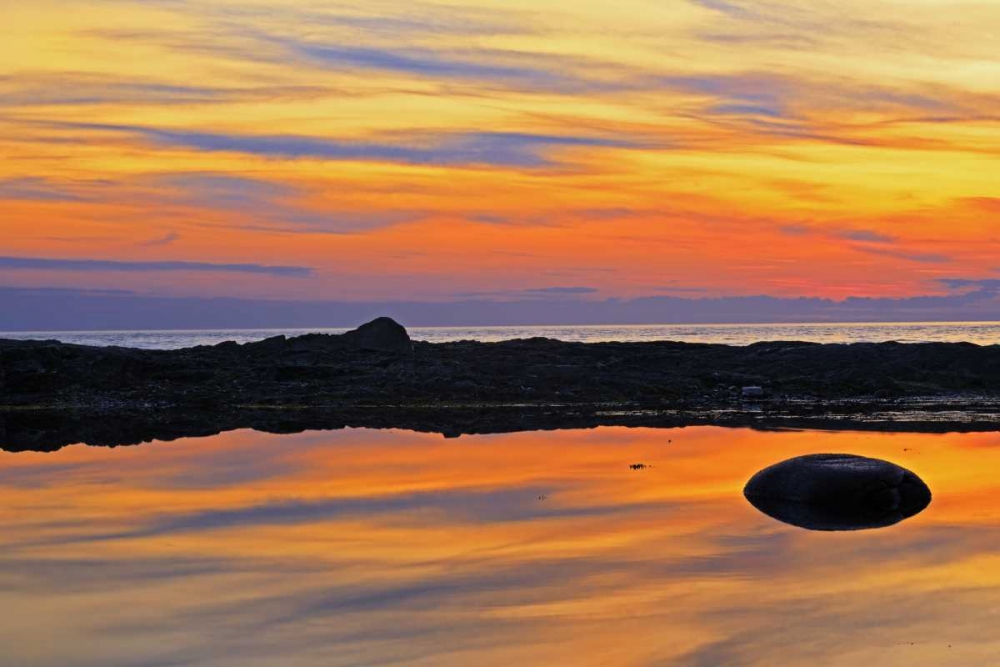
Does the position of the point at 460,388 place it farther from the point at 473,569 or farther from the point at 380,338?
the point at 473,569

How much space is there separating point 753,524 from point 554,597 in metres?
6.15

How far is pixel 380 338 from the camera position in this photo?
62.8 metres

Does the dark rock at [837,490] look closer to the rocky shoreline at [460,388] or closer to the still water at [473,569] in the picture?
the still water at [473,569]

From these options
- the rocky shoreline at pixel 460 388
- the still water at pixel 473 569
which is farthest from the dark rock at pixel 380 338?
the still water at pixel 473 569

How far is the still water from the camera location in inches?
448

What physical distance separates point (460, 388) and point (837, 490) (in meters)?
29.1

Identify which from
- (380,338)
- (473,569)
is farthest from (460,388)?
(473,569)

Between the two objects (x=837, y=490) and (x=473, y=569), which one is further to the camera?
(x=837, y=490)

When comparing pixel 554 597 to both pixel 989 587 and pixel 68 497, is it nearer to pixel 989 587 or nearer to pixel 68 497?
pixel 989 587

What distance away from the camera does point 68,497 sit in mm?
21844

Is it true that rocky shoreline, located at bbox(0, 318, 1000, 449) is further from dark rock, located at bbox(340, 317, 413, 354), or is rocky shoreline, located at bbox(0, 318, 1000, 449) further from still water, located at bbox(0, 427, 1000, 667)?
still water, located at bbox(0, 427, 1000, 667)

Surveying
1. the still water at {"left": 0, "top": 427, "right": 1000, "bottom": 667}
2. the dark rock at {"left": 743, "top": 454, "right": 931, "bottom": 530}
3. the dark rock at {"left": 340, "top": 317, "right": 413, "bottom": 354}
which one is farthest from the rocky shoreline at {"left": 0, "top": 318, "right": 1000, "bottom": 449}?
the dark rock at {"left": 743, "top": 454, "right": 931, "bottom": 530}

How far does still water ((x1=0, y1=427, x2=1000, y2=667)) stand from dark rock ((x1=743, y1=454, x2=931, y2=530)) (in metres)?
0.57

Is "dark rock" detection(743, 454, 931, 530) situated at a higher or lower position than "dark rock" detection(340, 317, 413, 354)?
lower
